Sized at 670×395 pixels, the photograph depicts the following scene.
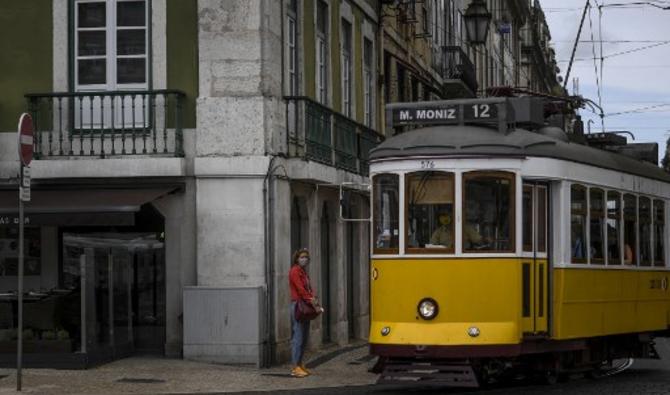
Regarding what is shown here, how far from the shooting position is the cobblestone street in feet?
51.6

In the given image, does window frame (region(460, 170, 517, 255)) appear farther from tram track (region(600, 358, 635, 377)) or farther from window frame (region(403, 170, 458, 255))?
tram track (region(600, 358, 635, 377))

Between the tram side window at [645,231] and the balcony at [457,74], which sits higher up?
the balcony at [457,74]

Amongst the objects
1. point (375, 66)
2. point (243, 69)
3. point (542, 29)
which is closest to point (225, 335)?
point (243, 69)

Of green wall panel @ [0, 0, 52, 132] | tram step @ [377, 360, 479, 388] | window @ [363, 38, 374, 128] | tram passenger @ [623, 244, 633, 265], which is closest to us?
tram step @ [377, 360, 479, 388]

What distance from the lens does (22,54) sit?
1948 centimetres

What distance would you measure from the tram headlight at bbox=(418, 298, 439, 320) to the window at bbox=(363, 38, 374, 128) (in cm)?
1251

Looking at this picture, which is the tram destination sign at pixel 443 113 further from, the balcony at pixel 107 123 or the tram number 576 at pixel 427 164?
the balcony at pixel 107 123

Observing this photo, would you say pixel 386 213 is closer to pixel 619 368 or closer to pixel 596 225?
pixel 596 225

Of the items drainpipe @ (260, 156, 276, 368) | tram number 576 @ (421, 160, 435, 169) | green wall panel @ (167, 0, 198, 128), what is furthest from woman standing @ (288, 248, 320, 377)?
tram number 576 @ (421, 160, 435, 169)

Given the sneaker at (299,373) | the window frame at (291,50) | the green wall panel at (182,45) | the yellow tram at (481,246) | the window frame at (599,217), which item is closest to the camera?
the yellow tram at (481,246)

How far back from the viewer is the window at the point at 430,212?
49.2 ft

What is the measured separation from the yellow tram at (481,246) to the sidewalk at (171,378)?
6.90ft

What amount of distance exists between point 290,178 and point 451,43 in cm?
1979

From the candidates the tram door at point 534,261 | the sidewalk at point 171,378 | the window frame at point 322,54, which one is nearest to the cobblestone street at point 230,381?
the sidewalk at point 171,378
